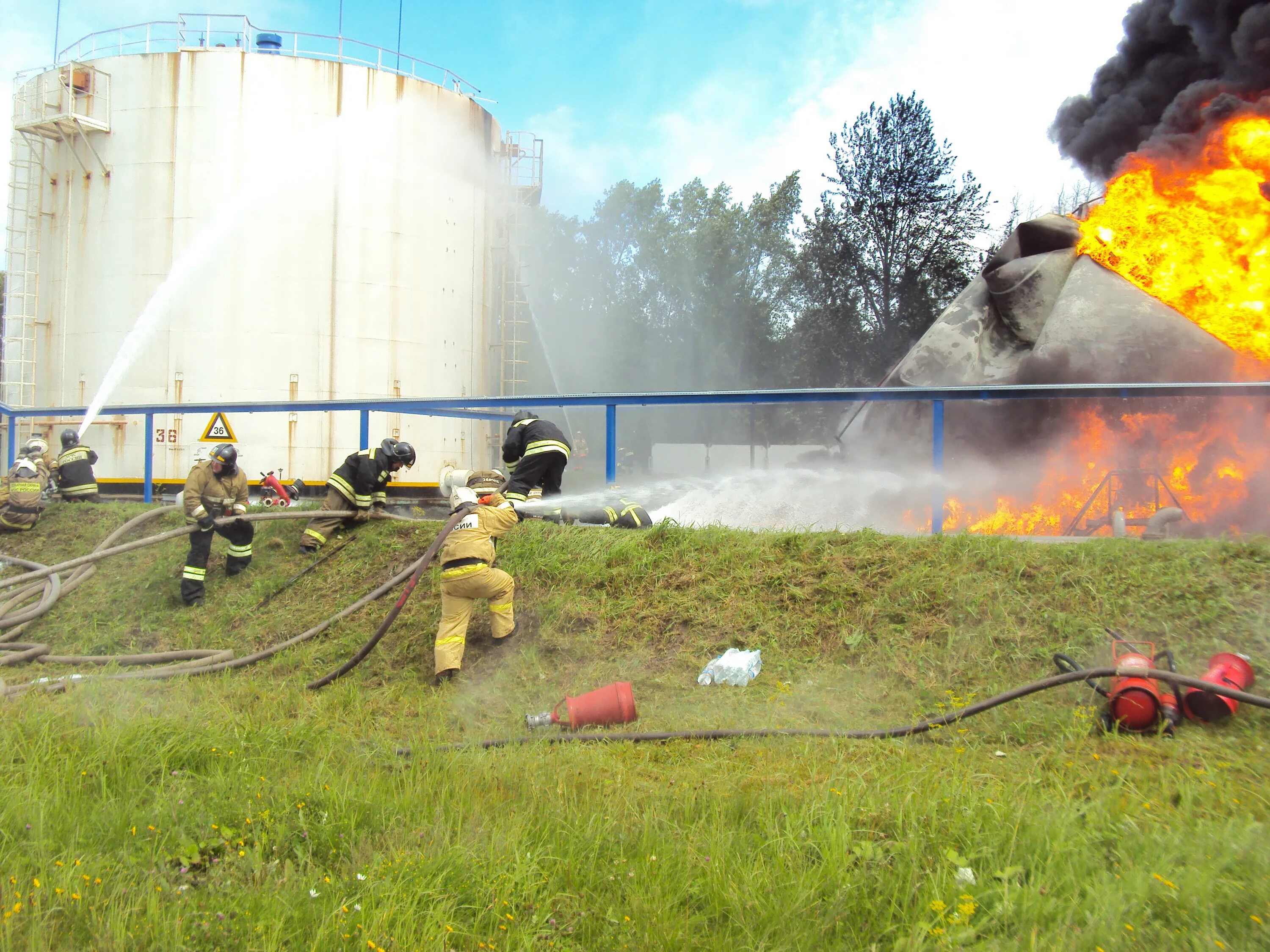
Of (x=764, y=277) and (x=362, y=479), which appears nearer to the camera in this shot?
(x=362, y=479)

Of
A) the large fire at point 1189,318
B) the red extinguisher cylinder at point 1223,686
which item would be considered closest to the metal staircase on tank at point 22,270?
the large fire at point 1189,318

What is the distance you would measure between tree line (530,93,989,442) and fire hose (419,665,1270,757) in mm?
19875

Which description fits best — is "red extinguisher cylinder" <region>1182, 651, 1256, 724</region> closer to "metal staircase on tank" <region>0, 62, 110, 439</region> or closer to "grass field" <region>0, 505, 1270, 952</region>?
"grass field" <region>0, 505, 1270, 952</region>

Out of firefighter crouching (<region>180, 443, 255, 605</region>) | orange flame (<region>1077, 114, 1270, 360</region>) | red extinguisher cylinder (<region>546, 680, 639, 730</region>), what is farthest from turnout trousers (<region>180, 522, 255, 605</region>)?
orange flame (<region>1077, 114, 1270, 360</region>)

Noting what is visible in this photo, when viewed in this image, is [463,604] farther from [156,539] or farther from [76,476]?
[76,476]

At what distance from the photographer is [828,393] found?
6348 millimetres

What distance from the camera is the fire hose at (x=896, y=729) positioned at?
3.26 meters

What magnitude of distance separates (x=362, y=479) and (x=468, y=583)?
7.63 ft

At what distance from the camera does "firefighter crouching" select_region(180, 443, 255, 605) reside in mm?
6512

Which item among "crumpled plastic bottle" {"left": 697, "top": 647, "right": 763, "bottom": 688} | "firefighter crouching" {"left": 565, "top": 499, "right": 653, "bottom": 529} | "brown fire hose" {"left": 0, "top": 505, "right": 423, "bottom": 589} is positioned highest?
"firefighter crouching" {"left": 565, "top": 499, "right": 653, "bottom": 529}

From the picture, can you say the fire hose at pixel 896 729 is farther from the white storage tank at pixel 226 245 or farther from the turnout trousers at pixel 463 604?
the white storage tank at pixel 226 245

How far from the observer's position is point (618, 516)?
6.21 metres

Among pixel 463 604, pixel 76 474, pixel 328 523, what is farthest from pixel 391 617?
pixel 76 474

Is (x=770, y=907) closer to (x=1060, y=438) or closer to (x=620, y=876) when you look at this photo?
(x=620, y=876)
